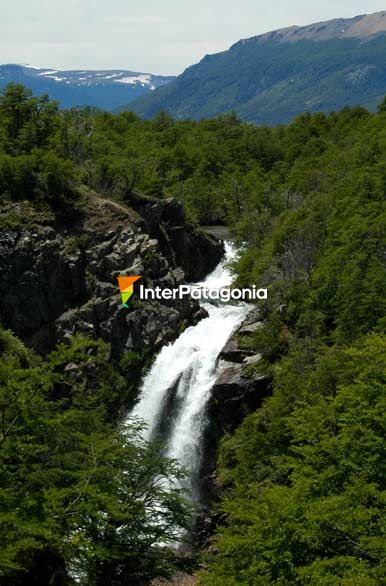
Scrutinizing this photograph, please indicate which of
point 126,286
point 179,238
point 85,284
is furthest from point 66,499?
point 179,238

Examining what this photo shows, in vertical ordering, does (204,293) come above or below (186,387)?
above

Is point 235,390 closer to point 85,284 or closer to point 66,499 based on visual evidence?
point 85,284

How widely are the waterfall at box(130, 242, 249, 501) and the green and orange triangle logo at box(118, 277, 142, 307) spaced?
4664 millimetres

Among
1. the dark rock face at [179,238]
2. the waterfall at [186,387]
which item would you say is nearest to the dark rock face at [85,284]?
the waterfall at [186,387]

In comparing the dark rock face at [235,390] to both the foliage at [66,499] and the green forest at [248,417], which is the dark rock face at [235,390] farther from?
the foliage at [66,499]

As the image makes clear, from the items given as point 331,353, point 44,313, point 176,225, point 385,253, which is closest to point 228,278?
point 176,225

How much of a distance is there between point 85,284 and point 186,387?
37.1 feet

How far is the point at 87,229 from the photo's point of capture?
54.9 metres

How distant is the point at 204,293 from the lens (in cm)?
6162

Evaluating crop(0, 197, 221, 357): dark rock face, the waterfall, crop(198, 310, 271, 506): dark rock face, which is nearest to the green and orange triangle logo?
crop(0, 197, 221, 357): dark rock face

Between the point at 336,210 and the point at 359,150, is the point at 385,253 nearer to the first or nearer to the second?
the point at 336,210

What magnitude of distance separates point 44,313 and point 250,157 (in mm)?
56044

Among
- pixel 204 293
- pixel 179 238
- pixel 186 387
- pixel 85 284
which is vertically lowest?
pixel 186 387

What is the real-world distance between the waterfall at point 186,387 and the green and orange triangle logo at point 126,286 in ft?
15.3
